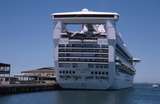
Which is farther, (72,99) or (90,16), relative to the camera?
(90,16)

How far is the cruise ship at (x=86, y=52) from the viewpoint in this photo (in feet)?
281

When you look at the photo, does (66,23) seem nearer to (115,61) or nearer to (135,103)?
(115,61)

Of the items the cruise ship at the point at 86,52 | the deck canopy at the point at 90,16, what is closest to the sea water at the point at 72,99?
the cruise ship at the point at 86,52

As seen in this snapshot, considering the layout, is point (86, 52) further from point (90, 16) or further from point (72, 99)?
point (72, 99)

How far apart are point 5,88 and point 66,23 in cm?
2645

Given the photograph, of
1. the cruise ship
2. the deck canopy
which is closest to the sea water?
the cruise ship

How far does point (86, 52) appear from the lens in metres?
87.2

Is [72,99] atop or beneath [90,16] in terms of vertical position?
beneath

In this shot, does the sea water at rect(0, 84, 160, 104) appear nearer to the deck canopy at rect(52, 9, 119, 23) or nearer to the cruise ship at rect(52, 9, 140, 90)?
the cruise ship at rect(52, 9, 140, 90)

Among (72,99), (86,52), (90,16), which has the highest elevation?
(90,16)

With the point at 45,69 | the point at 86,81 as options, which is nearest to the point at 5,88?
the point at 86,81

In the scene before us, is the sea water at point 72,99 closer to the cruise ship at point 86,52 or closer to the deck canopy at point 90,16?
the cruise ship at point 86,52

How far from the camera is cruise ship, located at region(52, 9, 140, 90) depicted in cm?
8550

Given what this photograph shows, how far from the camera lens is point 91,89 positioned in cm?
8531
